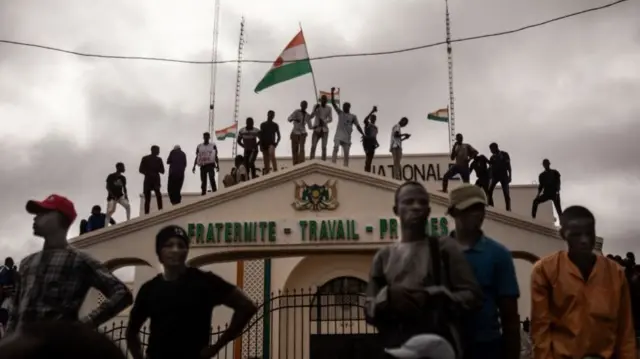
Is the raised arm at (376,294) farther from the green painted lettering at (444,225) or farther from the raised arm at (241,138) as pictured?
the raised arm at (241,138)

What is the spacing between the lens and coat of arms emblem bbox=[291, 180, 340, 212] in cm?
1294

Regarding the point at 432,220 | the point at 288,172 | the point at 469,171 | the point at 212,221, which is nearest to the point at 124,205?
the point at 212,221

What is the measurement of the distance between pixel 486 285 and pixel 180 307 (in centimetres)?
158

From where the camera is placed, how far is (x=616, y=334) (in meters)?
3.47

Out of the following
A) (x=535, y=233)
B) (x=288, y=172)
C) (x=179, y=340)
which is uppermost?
(x=288, y=172)

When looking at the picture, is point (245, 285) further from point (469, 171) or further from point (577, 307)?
point (577, 307)

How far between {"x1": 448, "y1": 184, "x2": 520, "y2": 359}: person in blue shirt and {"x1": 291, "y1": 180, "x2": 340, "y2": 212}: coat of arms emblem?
9.48m

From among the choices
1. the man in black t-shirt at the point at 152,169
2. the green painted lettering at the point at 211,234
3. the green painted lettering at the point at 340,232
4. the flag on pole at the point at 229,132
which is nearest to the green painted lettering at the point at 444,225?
the green painted lettering at the point at 340,232

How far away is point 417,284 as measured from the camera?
9.46 ft

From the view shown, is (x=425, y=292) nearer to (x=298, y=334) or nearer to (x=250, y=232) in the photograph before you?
(x=250, y=232)

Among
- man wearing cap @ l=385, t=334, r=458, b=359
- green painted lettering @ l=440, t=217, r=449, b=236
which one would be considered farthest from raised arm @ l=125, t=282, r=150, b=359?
green painted lettering @ l=440, t=217, r=449, b=236

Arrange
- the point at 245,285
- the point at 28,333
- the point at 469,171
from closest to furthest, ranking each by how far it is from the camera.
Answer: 1. the point at 28,333
2. the point at 469,171
3. the point at 245,285

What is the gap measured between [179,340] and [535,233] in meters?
10.3

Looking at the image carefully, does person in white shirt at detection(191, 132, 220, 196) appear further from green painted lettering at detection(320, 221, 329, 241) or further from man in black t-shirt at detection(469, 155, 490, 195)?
man in black t-shirt at detection(469, 155, 490, 195)
